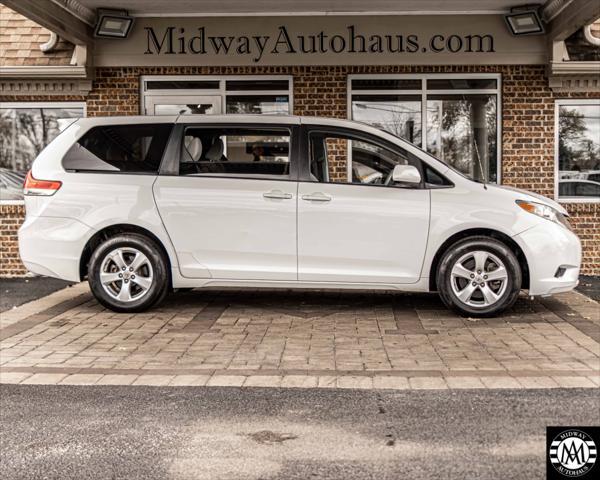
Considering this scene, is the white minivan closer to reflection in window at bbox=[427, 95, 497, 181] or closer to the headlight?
the headlight

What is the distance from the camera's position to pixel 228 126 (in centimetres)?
903

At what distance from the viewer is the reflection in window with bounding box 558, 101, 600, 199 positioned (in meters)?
12.7

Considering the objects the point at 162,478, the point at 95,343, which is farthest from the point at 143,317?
the point at 162,478

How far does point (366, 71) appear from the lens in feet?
41.2

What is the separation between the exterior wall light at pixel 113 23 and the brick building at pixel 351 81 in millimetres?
191

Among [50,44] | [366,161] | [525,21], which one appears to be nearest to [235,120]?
[366,161]

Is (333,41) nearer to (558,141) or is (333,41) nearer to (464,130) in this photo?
(464,130)

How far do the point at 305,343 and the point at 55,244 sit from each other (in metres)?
3.02

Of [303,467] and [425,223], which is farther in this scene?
[425,223]

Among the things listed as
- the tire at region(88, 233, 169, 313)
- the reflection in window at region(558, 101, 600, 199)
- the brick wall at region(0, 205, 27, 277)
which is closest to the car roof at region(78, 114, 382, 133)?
the tire at region(88, 233, 169, 313)

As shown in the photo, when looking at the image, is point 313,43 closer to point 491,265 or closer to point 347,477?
point 491,265

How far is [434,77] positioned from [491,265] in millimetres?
4802

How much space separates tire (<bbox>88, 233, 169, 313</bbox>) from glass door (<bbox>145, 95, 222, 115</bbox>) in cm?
437

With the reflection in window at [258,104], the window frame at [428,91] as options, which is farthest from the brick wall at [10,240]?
the window frame at [428,91]
